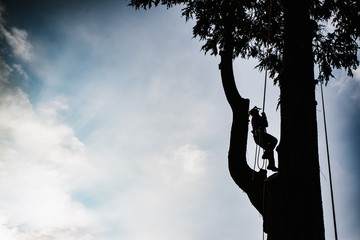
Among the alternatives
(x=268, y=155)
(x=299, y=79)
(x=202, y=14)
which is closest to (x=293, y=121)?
(x=299, y=79)

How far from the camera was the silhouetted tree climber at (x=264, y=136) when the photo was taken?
3.68 m

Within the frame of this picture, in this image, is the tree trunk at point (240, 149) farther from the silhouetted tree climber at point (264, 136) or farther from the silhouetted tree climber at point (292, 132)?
the silhouetted tree climber at point (264, 136)

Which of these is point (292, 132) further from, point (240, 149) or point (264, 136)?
point (264, 136)

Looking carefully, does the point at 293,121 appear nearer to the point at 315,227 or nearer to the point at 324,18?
the point at 315,227

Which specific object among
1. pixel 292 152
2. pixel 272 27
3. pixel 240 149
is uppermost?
pixel 272 27

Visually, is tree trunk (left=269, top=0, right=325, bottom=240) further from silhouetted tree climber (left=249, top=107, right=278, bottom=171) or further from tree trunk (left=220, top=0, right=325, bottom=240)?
silhouetted tree climber (left=249, top=107, right=278, bottom=171)

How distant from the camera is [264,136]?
12.7ft

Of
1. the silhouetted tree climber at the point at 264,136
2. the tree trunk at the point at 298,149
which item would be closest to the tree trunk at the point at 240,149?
the tree trunk at the point at 298,149

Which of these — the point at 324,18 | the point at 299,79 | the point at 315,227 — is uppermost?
the point at 324,18

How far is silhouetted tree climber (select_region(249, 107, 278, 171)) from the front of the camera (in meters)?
3.68

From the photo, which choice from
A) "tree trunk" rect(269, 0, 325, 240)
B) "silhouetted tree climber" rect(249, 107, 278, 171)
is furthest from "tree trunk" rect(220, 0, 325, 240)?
"silhouetted tree climber" rect(249, 107, 278, 171)

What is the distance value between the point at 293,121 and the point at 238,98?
0.84 metres

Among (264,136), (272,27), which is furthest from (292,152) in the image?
(272,27)

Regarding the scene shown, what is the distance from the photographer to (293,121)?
2363 mm
